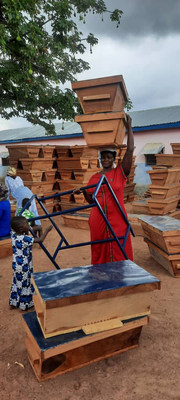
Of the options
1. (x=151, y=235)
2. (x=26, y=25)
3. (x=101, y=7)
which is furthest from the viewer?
(x=101, y=7)

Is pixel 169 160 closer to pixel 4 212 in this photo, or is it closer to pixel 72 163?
pixel 72 163

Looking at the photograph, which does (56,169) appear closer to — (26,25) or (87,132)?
(26,25)

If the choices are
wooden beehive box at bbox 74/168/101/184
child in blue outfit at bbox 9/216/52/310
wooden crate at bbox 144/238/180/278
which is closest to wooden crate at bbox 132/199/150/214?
wooden beehive box at bbox 74/168/101/184

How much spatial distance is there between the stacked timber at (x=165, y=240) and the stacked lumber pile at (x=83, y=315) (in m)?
1.92

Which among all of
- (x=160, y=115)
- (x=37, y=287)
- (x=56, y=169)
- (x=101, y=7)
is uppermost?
(x=101, y=7)

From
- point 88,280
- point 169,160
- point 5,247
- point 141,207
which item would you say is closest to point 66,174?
point 141,207

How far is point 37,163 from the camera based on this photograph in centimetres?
905

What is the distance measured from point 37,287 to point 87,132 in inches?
71.7

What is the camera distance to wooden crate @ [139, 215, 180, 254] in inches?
171

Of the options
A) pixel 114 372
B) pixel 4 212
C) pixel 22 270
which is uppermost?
pixel 4 212

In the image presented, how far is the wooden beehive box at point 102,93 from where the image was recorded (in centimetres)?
300

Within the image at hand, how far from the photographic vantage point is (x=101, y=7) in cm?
1098

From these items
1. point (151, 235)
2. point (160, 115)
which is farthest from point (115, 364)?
point (160, 115)

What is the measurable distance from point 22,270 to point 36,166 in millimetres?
5931
